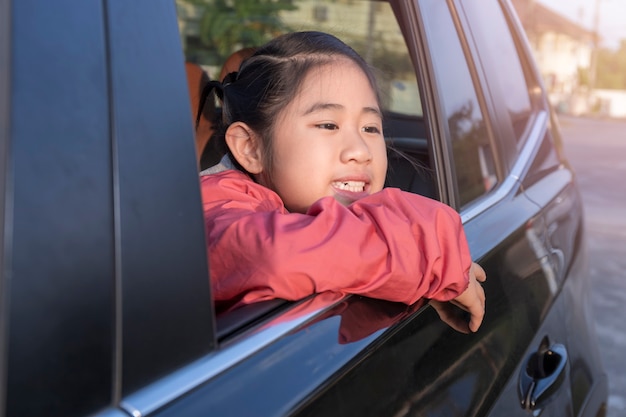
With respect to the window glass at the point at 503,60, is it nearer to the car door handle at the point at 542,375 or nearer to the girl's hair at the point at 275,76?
the girl's hair at the point at 275,76

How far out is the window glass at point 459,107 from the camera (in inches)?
79.1

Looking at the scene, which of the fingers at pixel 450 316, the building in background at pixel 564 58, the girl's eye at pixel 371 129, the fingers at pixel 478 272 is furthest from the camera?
the building in background at pixel 564 58

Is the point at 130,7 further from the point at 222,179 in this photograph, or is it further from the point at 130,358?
the point at 222,179

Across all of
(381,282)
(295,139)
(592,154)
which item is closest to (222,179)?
(295,139)

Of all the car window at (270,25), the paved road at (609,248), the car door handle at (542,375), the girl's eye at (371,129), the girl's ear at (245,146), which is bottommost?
the paved road at (609,248)

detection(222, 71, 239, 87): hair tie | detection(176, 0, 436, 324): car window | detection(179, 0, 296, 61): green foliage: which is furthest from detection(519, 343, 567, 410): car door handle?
detection(179, 0, 296, 61): green foliage

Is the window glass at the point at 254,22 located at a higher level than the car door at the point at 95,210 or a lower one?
higher

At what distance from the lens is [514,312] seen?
1.72 metres

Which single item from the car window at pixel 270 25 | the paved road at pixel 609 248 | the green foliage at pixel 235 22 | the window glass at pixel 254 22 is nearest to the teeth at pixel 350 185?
the car window at pixel 270 25

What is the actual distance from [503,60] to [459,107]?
0.52m

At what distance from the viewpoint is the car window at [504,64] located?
2334mm

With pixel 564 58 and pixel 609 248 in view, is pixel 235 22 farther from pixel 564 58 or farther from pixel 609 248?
pixel 564 58

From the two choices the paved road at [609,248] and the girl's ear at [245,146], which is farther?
the paved road at [609,248]

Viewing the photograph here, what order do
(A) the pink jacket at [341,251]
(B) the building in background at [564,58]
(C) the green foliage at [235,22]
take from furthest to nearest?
1. (B) the building in background at [564,58]
2. (C) the green foliage at [235,22]
3. (A) the pink jacket at [341,251]
